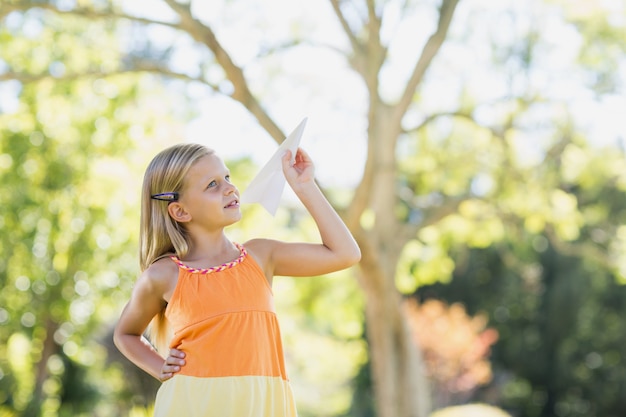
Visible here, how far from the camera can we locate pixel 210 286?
216 cm

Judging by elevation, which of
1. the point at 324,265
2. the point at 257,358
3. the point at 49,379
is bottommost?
the point at 49,379

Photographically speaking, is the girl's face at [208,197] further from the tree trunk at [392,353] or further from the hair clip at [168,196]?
the tree trunk at [392,353]

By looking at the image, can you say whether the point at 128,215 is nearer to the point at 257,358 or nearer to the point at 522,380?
the point at 257,358

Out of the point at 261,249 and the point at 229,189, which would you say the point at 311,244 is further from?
the point at 229,189

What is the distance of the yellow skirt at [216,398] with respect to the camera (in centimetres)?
206

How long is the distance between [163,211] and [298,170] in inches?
13.8

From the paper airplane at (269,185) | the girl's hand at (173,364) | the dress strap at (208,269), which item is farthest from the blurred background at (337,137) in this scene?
the girl's hand at (173,364)

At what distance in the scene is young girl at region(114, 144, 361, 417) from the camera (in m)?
2.09

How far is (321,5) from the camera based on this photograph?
817 centimetres

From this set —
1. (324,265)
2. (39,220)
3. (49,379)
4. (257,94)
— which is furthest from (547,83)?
(49,379)

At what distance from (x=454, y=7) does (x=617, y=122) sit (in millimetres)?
3277

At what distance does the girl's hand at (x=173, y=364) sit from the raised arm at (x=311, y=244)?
1.06ft

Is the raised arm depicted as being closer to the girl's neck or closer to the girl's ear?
the girl's neck

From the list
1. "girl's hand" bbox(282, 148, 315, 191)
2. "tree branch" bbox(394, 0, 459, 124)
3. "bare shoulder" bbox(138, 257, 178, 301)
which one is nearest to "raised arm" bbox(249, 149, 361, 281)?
"girl's hand" bbox(282, 148, 315, 191)
